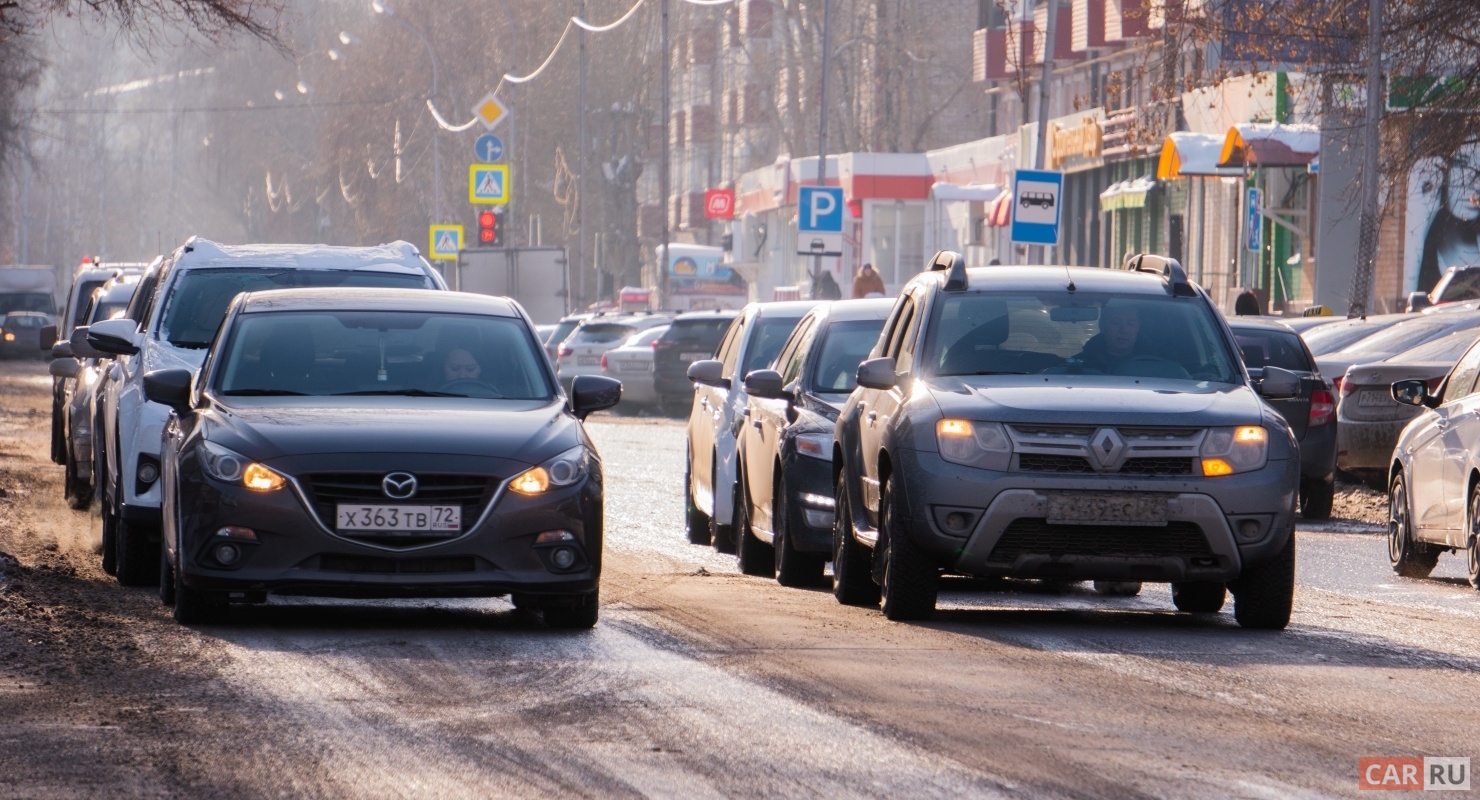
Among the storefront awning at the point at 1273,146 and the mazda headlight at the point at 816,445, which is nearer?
the mazda headlight at the point at 816,445

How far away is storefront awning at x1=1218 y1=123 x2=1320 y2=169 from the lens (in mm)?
39750

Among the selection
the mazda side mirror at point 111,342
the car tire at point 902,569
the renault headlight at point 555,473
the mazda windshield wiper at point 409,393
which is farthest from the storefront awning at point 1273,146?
the renault headlight at point 555,473

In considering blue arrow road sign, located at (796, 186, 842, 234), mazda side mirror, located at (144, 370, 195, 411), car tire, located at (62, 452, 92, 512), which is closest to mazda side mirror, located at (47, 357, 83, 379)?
car tire, located at (62, 452, 92, 512)

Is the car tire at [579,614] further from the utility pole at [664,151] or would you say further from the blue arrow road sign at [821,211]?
the utility pole at [664,151]

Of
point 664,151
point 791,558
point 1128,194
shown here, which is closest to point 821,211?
point 1128,194

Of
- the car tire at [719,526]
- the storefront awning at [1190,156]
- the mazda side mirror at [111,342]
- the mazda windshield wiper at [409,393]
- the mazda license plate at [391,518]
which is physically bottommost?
the car tire at [719,526]

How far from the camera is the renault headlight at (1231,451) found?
34.9ft

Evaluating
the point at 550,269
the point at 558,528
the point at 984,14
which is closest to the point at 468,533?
the point at 558,528

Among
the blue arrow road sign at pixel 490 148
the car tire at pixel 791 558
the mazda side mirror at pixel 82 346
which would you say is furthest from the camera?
the blue arrow road sign at pixel 490 148

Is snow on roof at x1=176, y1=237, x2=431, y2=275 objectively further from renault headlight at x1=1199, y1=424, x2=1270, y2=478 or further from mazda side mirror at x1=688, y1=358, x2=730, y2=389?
renault headlight at x1=1199, y1=424, x2=1270, y2=478

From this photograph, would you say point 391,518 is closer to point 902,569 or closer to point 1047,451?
point 902,569

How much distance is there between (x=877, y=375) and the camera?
11.5 m

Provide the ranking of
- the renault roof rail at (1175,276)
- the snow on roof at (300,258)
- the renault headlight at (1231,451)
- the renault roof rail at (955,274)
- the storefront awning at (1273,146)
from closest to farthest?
the renault headlight at (1231,451) → the renault roof rail at (955,274) → the renault roof rail at (1175,276) → the snow on roof at (300,258) → the storefront awning at (1273,146)

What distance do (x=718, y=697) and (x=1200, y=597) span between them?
13.7 ft
